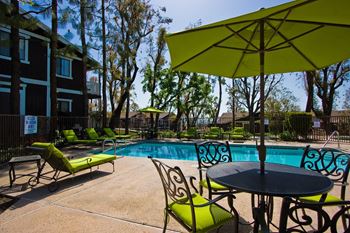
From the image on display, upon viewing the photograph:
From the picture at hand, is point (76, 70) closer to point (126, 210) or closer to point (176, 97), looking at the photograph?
point (176, 97)

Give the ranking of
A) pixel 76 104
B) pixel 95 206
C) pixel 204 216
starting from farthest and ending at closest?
pixel 76 104 → pixel 95 206 → pixel 204 216

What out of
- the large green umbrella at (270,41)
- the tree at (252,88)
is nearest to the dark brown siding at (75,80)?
the large green umbrella at (270,41)

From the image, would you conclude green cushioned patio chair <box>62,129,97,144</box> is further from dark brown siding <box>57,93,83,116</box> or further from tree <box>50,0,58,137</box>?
dark brown siding <box>57,93,83,116</box>

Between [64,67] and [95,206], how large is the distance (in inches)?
511

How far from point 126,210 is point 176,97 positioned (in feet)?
53.0

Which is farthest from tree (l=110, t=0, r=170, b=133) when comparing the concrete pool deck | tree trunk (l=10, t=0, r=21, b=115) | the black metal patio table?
the black metal patio table

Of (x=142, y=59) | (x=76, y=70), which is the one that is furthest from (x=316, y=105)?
(x=76, y=70)

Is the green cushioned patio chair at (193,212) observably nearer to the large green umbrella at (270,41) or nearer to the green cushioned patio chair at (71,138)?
the large green umbrella at (270,41)

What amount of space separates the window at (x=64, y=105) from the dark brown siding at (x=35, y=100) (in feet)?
3.29

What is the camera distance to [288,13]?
86.3 inches

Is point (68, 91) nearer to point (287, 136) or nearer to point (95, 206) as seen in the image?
point (95, 206)

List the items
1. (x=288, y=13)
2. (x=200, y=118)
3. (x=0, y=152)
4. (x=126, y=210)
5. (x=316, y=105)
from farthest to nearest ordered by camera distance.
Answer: (x=316, y=105) < (x=200, y=118) < (x=0, y=152) < (x=126, y=210) < (x=288, y=13)

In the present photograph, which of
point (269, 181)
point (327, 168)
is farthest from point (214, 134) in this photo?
point (269, 181)

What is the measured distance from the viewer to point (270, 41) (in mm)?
3086
